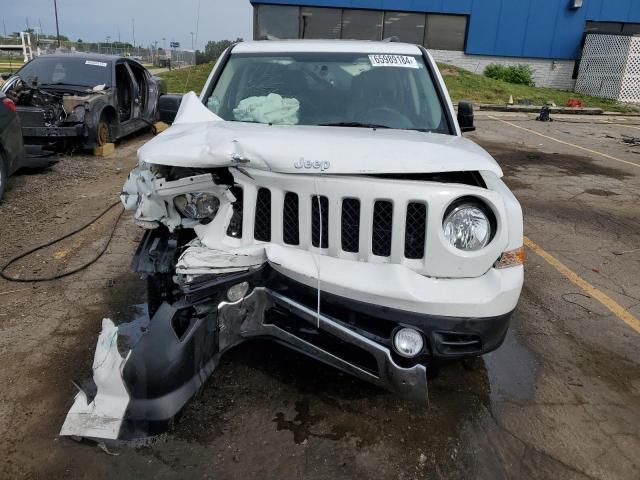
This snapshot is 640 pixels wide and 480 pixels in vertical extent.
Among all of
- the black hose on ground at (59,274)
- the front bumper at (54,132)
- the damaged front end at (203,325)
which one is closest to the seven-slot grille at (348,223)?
the damaged front end at (203,325)

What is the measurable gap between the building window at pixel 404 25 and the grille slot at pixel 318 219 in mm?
23693

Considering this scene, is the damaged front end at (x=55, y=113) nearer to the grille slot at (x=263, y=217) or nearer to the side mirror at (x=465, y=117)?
the side mirror at (x=465, y=117)

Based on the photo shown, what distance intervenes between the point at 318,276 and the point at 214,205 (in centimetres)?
69

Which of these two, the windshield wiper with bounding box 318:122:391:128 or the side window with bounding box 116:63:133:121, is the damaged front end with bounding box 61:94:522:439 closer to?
the windshield wiper with bounding box 318:122:391:128

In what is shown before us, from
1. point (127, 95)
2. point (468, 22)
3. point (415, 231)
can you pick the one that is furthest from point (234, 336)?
point (468, 22)

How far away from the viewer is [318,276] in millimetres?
2424

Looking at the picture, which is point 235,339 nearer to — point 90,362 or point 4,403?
point 90,362

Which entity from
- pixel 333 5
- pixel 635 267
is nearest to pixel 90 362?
pixel 635 267

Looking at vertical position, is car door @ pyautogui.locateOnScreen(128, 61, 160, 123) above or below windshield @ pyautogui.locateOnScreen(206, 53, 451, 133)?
below

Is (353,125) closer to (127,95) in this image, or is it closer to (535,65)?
(127,95)

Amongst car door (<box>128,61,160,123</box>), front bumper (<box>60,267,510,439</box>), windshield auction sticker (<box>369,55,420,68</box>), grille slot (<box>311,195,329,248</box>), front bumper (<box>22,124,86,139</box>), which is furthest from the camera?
car door (<box>128,61,160,123</box>)

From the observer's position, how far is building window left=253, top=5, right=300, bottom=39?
23938mm

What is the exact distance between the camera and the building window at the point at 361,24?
24.2 metres

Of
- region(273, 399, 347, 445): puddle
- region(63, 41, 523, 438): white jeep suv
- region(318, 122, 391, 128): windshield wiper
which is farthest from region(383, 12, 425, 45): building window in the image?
region(273, 399, 347, 445): puddle
